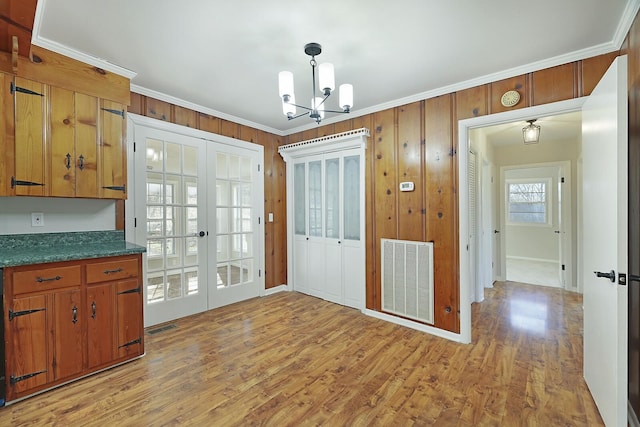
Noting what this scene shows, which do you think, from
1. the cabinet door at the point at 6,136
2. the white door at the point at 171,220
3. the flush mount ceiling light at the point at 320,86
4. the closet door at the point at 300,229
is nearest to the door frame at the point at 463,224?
the flush mount ceiling light at the point at 320,86

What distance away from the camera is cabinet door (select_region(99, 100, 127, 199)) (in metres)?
2.40

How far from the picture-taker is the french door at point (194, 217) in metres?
3.04

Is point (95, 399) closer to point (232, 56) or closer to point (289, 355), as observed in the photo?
point (289, 355)

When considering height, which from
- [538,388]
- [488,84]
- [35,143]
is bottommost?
[538,388]

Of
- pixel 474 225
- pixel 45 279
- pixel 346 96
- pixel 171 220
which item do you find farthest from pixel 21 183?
pixel 474 225

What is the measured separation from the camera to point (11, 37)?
1.73 meters

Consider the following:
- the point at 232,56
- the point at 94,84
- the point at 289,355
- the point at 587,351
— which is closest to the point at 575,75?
the point at 587,351

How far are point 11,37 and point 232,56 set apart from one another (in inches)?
51.5

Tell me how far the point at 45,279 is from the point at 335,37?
2610mm

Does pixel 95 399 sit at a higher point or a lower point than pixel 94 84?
lower

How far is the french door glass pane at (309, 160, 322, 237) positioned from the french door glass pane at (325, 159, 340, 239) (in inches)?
5.1

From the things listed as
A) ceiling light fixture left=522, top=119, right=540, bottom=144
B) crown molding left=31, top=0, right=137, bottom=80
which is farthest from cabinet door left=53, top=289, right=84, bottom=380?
ceiling light fixture left=522, top=119, right=540, bottom=144

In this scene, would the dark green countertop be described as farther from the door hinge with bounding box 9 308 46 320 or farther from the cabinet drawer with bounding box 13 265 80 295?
the door hinge with bounding box 9 308 46 320

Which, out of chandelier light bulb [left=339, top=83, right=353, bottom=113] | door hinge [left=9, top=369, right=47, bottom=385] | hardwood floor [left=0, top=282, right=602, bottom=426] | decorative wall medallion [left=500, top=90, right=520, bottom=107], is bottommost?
hardwood floor [left=0, top=282, right=602, bottom=426]
